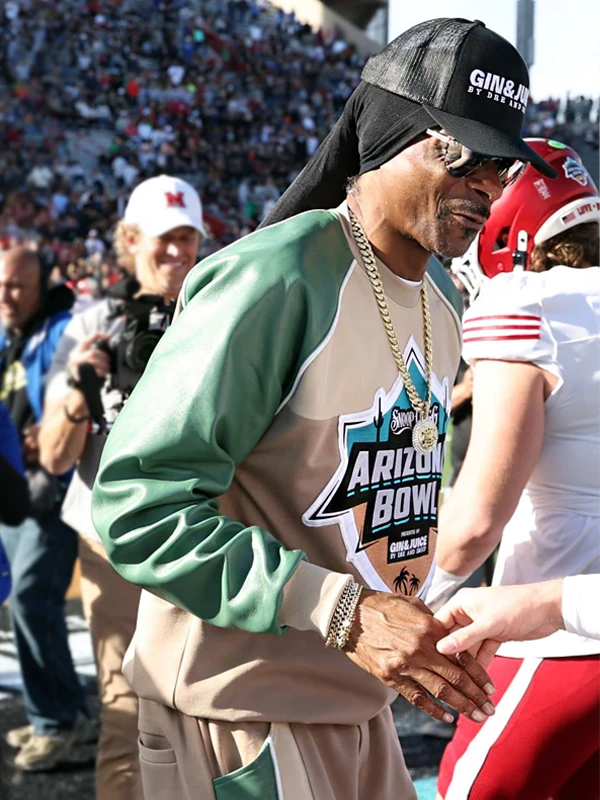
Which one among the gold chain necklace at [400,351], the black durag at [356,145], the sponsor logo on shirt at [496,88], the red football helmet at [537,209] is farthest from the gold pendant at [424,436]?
the red football helmet at [537,209]

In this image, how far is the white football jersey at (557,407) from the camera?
85.1 inches

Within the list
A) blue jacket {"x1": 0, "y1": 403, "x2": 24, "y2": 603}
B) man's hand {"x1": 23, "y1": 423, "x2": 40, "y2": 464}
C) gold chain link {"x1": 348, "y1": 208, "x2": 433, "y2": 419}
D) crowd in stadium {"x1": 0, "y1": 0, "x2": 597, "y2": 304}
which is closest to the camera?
gold chain link {"x1": 348, "y1": 208, "x2": 433, "y2": 419}

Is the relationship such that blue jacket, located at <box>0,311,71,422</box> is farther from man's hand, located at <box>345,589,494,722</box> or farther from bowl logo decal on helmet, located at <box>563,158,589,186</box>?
man's hand, located at <box>345,589,494,722</box>

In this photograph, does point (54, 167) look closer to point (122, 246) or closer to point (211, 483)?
point (122, 246)

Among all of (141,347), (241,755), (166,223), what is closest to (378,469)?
(241,755)

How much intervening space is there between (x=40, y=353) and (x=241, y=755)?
3.05 metres

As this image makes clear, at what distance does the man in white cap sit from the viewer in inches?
127

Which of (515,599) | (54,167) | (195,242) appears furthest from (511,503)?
(54,167)

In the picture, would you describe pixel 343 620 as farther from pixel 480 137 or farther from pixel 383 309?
pixel 480 137

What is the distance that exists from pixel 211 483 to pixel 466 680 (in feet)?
1.47

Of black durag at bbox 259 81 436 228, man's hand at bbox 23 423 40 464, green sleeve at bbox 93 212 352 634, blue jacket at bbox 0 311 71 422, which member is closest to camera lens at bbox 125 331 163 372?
man's hand at bbox 23 423 40 464

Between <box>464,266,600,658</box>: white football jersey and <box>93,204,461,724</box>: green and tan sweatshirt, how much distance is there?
41 cm

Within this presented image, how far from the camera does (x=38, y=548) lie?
436cm

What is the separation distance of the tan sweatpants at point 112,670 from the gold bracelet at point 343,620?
6.31 ft
